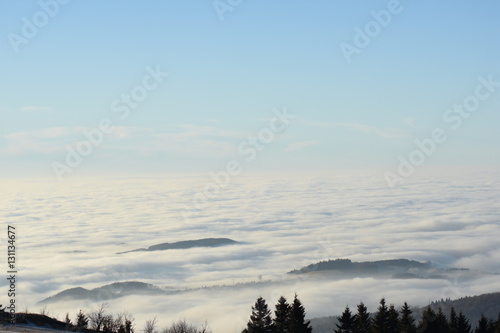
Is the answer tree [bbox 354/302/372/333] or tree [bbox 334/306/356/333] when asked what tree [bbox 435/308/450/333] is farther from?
tree [bbox 334/306/356/333]

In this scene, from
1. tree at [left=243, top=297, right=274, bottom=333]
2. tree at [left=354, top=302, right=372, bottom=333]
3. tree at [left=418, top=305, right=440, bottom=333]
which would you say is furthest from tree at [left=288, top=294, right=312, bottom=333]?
tree at [left=418, top=305, right=440, bottom=333]

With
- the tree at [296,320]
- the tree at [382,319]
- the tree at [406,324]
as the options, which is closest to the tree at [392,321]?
the tree at [382,319]

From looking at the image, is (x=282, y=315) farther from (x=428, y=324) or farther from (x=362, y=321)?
(x=428, y=324)

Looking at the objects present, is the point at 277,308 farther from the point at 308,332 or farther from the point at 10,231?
the point at 10,231

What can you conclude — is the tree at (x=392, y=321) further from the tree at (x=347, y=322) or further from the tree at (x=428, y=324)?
the tree at (x=347, y=322)

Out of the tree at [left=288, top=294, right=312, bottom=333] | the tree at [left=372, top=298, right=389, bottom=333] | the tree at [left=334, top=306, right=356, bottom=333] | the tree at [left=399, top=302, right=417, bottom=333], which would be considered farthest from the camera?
the tree at [left=372, top=298, right=389, bottom=333]

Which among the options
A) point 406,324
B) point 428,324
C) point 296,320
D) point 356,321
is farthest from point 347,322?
point 428,324

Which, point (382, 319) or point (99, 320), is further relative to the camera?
point (382, 319)

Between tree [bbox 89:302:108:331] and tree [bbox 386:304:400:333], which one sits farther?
tree [bbox 386:304:400:333]

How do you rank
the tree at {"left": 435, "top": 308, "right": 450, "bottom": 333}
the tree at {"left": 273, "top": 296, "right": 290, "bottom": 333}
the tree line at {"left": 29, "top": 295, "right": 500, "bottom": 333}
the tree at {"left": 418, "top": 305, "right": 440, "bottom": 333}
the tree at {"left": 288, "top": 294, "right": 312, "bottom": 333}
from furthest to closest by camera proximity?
the tree at {"left": 435, "top": 308, "right": 450, "bottom": 333}
the tree at {"left": 418, "top": 305, "right": 440, "bottom": 333}
the tree at {"left": 273, "top": 296, "right": 290, "bottom": 333}
the tree line at {"left": 29, "top": 295, "right": 500, "bottom": 333}
the tree at {"left": 288, "top": 294, "right": 312, "bottom": 333}

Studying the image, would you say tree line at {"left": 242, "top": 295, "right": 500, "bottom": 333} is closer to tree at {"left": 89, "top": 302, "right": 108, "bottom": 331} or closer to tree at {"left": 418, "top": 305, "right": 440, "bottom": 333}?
tree at {"left": 418, "top": 305, "right": 440, "bottom": 333}

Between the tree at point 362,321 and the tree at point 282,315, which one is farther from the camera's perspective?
the tree at point 362,321

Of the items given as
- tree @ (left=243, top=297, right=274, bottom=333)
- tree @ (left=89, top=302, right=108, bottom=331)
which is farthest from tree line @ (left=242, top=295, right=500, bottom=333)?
tree @ (left=89, top=302, right=108, bottom=331)

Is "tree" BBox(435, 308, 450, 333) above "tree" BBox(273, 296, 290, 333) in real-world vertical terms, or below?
below
